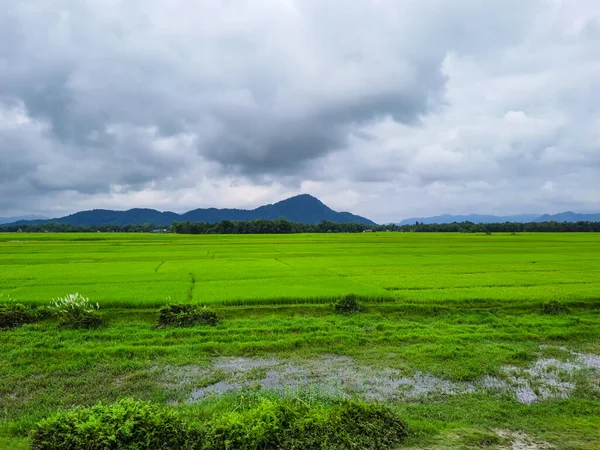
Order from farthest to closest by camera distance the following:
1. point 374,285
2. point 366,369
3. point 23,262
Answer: point 23,262, point 374,285, point 366,369

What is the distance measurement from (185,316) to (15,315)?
5.59m

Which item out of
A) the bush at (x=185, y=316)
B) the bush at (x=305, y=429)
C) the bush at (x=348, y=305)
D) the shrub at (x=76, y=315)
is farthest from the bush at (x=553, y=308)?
the shrub at (x=76, y=315)

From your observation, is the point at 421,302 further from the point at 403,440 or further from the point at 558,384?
the point at 403,440

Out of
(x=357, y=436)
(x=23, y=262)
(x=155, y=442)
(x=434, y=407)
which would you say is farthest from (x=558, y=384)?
(x=23, y=262)

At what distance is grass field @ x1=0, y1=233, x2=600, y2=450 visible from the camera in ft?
21.7

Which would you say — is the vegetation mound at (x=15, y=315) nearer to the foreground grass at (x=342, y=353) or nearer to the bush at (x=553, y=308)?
the foreground grass at (x=342, y=353)

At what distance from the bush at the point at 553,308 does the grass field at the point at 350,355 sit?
270 millimetres

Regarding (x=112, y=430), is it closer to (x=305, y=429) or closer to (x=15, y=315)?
(x=305, y=429)

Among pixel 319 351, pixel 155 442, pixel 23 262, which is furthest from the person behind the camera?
pixel 23 262

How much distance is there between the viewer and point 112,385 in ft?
25.9

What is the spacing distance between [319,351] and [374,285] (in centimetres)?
810

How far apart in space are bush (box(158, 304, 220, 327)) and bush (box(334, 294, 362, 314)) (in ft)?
14.3

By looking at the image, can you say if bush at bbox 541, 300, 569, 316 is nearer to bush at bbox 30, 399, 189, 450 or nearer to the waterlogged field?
the waterlogged field

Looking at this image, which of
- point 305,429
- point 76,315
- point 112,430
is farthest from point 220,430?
point 76,315
